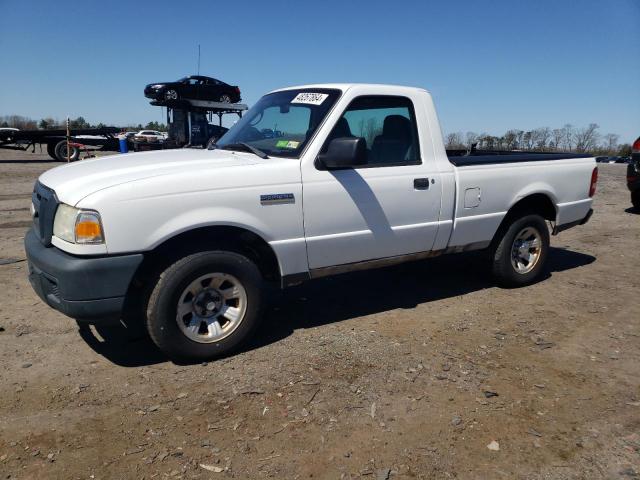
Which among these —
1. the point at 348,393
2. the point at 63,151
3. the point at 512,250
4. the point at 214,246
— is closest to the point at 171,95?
the point at 63,151

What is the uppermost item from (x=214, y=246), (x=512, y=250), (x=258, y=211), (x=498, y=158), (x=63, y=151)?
(x=63, y=151)

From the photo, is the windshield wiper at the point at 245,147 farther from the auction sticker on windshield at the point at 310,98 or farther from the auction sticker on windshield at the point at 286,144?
the auction sticker on windshield at the point at 310,98

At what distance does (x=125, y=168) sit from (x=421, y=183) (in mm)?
2421

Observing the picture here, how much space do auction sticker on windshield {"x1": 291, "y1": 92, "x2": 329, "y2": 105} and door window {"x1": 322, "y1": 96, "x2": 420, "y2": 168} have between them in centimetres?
25

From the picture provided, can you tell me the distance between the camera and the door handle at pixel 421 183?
174 inches

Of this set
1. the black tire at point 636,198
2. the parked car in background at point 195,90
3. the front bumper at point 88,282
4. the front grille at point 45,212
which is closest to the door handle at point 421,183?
the front bumper at point 88,282

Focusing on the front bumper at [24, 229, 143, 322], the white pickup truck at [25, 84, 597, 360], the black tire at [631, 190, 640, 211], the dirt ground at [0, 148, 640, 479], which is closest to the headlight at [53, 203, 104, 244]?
the white pickup truck at [25, 84, 597, 360]

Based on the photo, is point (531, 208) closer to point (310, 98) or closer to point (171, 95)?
point (310, 98)

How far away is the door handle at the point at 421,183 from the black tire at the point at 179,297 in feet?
5.27

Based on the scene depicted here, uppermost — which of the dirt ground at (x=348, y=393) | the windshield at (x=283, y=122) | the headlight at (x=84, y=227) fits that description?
the windshield at (x=283, y=122)

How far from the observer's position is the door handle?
441cm

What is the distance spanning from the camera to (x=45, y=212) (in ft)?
11.5

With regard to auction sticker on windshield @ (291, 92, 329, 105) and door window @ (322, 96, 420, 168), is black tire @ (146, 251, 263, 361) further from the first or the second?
auction sticker on windshield @ (291, 92, 329, 105)

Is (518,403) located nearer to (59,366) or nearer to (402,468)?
(402,468)
